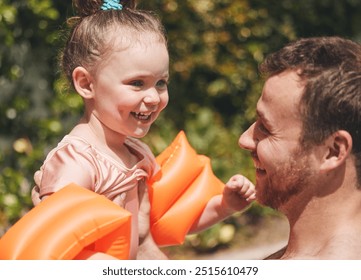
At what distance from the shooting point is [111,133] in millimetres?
3268

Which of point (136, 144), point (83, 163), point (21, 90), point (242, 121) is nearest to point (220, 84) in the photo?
point (242, 121)

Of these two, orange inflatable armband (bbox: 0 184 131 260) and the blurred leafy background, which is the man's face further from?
the blurred leafy background

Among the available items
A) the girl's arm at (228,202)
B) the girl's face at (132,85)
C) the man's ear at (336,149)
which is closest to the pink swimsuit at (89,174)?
the girl's face at (132,85)

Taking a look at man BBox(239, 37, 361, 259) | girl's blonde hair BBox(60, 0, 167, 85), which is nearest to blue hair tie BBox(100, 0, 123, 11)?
girl's blonde hair BBox(60, 0, 167, 85)

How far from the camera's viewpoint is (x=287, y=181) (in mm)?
2707

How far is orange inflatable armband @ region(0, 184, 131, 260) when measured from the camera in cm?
267

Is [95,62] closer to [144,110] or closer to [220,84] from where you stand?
[144,110]

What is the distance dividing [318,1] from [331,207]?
15.4 feet

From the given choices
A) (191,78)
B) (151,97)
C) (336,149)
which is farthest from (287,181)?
(191,78)

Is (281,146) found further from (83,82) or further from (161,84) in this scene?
(83,82)

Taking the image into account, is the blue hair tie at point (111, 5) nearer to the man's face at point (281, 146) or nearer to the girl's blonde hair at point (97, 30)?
the girl's blonde hair at point (97, 30)

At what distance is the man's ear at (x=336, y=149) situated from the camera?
2.54m

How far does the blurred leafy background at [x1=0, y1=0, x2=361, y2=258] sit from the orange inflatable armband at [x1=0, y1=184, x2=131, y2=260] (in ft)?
8.82

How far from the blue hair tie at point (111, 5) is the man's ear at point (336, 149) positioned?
1.15m
